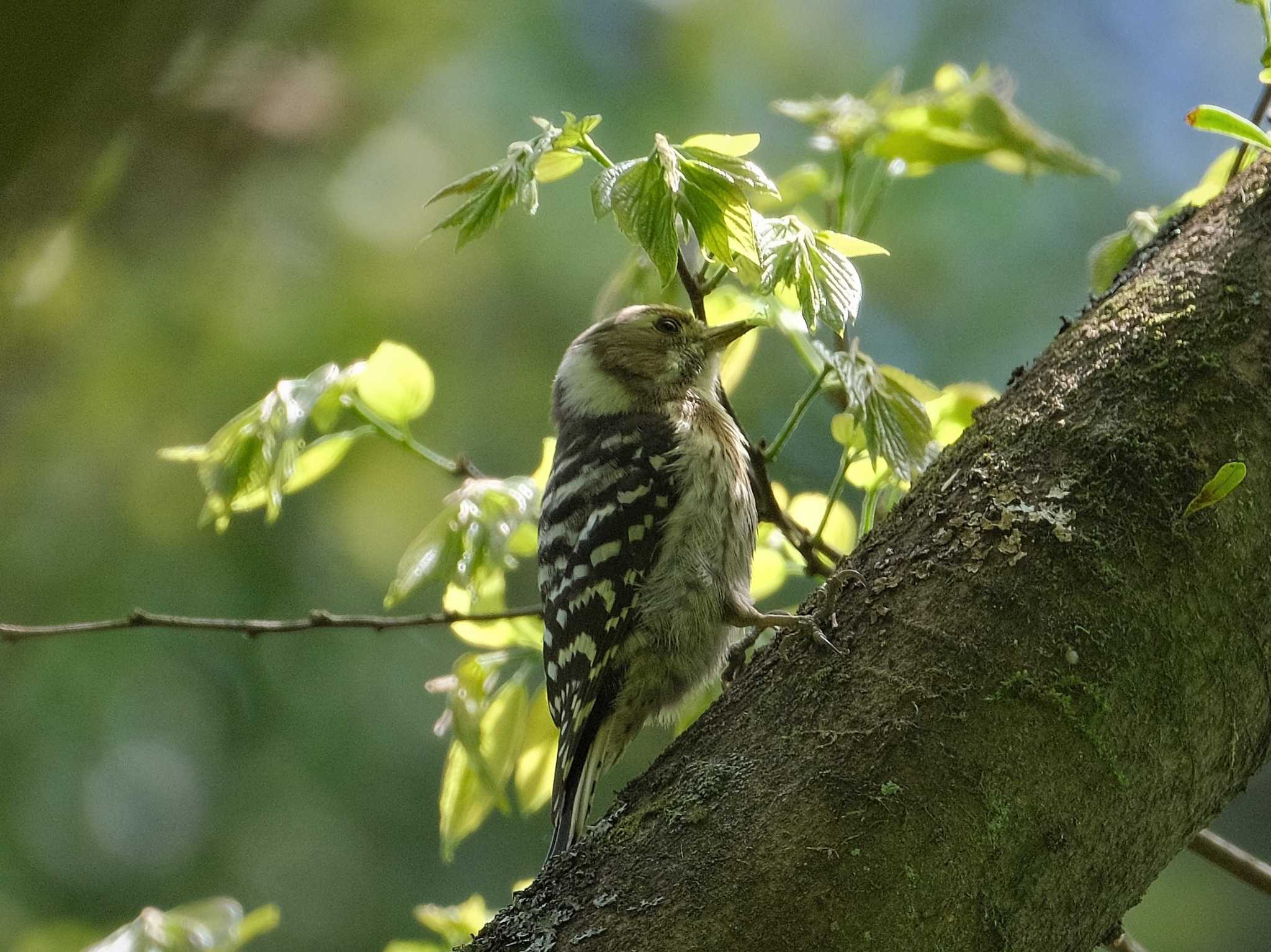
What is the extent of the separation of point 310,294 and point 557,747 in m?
3.45

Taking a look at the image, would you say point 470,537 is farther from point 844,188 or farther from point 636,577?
point 844,188

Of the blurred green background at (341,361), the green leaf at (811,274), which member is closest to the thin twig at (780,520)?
the green leaf at (811,274)

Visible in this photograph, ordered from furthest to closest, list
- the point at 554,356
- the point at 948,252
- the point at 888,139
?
the point at 948,252, the point at 554,356, the point at 888,139

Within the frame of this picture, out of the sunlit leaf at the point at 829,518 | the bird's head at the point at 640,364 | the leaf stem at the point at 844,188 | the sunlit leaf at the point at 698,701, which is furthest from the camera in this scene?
the bird's head at the point at 640,364

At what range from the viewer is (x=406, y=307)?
5.44 meters

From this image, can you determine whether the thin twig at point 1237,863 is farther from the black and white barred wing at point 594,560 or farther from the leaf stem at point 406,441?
the leaf stem at point 406,441

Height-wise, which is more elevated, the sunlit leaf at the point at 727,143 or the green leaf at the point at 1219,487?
the sunlit leaf at the point at 727,143

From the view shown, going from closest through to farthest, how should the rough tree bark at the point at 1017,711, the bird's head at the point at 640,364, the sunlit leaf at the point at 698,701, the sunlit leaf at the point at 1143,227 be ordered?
the rough tree bark at the point at 1017,711 → the sunlit leaf at the point at 1143,227 → the sunlit leaf at the point at 698,701 → the bird's head at the point at 640,364

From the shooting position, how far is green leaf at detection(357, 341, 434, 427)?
2012mm

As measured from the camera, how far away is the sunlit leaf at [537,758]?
231cm

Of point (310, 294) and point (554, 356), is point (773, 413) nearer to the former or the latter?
point (554, 356)

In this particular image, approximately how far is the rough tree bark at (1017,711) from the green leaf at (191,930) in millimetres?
619

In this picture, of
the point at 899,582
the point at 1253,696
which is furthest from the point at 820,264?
the point at 1253,696

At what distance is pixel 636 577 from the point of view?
8.18 feet
